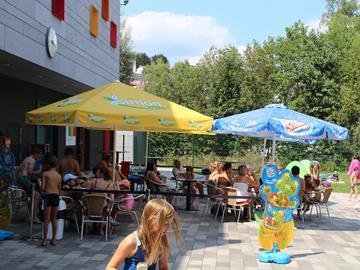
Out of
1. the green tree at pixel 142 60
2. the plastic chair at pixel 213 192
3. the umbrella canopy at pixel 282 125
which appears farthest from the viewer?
the green tree at pixel 142 60

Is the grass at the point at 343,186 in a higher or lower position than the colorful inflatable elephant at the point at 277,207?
lower

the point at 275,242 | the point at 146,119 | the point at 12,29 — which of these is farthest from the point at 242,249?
the point at 12,29

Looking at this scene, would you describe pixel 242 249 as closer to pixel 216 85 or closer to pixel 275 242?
pixel 275 242

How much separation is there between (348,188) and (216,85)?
14.9 metres

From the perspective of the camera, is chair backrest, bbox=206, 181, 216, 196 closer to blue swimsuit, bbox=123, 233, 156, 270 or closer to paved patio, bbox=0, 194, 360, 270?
paved patio, bbox=0, 194, 360, 270

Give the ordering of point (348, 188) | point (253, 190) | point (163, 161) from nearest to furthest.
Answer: point (253, 190) < point (348, 188) < point (163, 161)

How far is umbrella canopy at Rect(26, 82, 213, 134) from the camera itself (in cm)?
822

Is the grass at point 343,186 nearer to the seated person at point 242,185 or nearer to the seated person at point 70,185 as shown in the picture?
the seated person at point 242,185

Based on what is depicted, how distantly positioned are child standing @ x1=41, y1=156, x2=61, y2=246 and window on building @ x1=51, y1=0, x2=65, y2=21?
6746 millimetres

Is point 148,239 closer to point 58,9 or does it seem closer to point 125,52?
point 58,9

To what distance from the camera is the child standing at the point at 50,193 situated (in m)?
7.52

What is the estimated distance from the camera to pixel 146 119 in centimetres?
841

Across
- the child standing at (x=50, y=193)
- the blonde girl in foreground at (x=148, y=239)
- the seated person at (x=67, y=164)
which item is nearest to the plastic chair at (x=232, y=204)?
the seated person at (x=67, y=164)

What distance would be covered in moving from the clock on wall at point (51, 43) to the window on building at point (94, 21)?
4.18m
